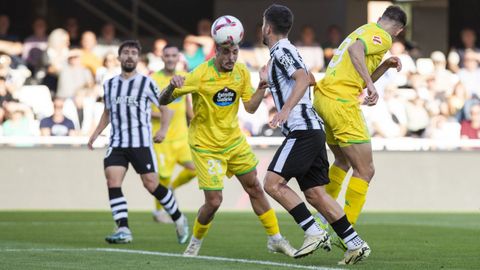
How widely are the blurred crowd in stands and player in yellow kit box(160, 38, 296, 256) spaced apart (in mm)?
9070

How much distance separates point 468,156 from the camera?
20.8 metres

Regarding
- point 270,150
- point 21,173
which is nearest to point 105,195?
point 21,173

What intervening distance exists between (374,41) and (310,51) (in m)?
11.8

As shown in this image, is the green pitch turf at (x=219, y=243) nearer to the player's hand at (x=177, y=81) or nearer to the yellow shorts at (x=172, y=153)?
the yellow shorts at (x=172, y=153)

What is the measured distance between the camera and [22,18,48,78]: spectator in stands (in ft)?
67.8

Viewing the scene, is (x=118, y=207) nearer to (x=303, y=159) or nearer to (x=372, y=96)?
(x=303, y=159)

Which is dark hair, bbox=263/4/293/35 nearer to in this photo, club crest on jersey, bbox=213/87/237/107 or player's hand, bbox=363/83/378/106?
player's hand, bbox=363/83/378/106

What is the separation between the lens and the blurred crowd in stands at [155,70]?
1992 centimetres

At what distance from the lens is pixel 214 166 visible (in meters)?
10.8

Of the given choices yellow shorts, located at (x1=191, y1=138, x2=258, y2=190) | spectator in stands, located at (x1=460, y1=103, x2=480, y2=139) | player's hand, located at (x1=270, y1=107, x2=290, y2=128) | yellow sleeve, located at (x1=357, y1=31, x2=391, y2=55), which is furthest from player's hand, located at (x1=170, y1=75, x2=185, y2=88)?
spectator in stands, located at (x1=460, y1=103, x2=480, y2=139)

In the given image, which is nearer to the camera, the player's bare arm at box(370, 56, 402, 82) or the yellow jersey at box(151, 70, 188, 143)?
the player's bare arm at box(370, 56, 402, 82)

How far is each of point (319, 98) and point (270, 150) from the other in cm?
970

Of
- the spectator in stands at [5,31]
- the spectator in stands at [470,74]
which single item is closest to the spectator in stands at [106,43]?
the spectator in stands at [5,31]

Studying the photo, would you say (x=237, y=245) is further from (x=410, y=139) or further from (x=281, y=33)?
(x=410, y=139)
